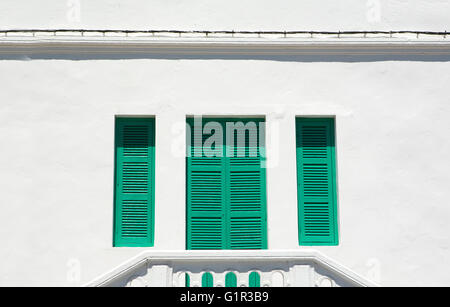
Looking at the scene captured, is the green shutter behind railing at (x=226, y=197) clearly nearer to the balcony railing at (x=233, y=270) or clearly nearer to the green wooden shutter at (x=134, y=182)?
the green wooden shutter at (x=134, y=182)

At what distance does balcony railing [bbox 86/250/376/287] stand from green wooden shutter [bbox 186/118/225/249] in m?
1.22

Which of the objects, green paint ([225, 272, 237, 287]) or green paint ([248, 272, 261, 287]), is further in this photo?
green paint ([248, 272, 261, 287])

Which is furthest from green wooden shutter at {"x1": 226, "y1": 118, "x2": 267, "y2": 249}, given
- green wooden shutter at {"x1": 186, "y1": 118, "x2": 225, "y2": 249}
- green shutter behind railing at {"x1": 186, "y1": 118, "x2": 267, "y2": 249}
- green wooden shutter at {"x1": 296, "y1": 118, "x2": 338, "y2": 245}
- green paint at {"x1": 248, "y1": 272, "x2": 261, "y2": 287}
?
green paint at {"x1": 248, "y1": 272, "x2": 261, "y2": 287}

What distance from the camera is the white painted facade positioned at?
10.1 m

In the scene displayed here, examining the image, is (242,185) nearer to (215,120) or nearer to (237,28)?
(215,120)

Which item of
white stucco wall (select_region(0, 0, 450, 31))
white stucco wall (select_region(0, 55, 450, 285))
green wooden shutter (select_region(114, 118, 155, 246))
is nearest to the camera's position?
white stucco wall (select_region(0, 55, 450, 285))

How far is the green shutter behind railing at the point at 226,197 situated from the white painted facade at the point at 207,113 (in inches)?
8.4

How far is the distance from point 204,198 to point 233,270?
161 cm

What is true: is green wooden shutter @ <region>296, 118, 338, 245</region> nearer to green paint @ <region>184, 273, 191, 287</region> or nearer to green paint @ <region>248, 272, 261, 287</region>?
green paint @ <region>248, 272, 261, 287</region>

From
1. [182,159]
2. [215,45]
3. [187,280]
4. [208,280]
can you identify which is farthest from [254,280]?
[215,45]

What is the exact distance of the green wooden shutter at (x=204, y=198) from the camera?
10344 mm

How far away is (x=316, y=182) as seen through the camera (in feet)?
34.4

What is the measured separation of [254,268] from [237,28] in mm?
3650

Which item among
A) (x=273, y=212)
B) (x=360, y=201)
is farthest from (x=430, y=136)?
(x=273, y=212)
